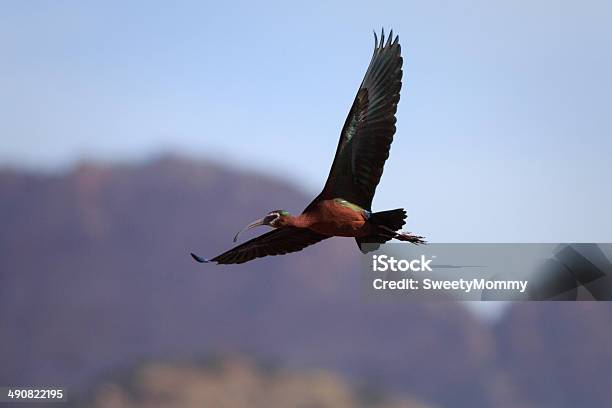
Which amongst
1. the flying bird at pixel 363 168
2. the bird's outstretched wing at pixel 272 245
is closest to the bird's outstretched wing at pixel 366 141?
the flying bird at pixel 363 168

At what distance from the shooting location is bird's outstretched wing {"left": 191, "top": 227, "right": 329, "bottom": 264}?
5539 millimetres

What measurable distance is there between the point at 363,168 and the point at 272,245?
2.34 ft

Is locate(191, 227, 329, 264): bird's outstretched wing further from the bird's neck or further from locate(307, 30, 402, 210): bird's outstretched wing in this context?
locate(307, 30, 402, 210): bird's outstretched wing

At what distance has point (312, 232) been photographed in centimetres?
548

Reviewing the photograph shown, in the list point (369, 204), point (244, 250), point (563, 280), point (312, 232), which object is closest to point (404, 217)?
point (369, 204)

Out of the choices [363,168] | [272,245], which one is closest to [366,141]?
[363,168]

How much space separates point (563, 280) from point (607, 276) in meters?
0.27

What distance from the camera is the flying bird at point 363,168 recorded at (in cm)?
521

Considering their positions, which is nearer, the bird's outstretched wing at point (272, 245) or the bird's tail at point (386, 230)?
the bird's tail at point (386, 230)

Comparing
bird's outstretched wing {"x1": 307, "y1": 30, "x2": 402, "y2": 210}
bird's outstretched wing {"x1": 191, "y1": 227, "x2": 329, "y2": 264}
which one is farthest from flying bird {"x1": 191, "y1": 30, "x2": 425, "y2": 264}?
bird's outstretched wing {"x1": 191, "y1": 227, "x2": 329, "y2": 264}

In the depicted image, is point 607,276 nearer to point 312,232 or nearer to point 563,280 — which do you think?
point 563,280

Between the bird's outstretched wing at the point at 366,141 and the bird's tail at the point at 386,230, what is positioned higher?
the bird's outstretched wing at the point at 366,141

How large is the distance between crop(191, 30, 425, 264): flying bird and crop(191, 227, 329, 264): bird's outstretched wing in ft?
0.67

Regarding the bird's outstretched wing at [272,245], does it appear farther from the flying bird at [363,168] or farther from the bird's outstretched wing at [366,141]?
the bird's outstretched wing at [366,141]
